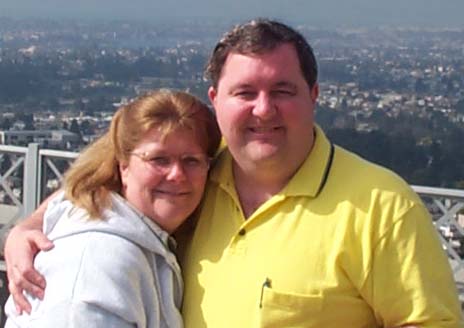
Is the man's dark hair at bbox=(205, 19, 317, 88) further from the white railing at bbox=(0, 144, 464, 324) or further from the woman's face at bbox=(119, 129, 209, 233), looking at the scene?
the white railing at bbox=(0, 144, 464, 324)

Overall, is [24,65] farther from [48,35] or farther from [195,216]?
[195,216]

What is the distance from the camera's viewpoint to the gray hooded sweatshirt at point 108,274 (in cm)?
224

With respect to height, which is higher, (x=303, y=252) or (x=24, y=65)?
(x=303, y=252)

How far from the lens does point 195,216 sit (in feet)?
8.44

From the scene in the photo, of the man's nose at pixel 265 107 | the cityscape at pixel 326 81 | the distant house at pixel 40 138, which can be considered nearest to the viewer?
the man's nose at pixel 265 107

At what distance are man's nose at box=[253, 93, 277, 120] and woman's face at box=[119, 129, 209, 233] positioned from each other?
0.24 meters

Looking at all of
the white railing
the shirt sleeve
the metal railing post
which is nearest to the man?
the shirt sleeve

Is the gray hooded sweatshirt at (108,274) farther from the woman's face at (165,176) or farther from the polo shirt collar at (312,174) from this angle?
the polo shirt collar at (312,174)

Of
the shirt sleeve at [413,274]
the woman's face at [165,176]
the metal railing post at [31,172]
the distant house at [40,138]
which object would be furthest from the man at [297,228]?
the distant house at [40,138]

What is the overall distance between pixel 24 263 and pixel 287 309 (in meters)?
0.69

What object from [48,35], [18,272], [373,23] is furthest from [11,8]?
[18,272]

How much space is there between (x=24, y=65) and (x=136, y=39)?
1645 millimetres

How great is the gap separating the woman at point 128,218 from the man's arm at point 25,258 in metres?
0.03

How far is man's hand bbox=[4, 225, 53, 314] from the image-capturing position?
7.91ft
